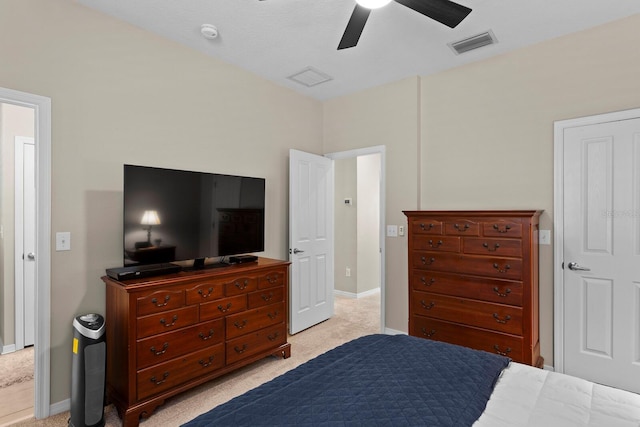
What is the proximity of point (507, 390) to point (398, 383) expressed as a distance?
48 centimetres

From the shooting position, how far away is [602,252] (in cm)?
276

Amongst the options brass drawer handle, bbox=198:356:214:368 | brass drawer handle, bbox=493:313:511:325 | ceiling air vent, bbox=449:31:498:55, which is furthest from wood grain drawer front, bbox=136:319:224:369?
ceiling air vent, bbox=449:31:498:55

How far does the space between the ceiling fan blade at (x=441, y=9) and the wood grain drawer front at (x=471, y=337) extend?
2355mm

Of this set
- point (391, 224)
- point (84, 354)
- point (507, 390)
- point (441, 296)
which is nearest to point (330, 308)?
point (391, 224)

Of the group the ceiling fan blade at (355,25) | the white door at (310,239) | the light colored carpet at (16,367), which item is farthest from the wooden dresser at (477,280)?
the light colored carpet at (16,367)

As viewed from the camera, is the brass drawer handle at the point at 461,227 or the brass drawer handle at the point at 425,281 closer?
the brass drawer handle at the point at 461,227

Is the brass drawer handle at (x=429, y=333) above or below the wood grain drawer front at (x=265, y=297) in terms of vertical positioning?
below

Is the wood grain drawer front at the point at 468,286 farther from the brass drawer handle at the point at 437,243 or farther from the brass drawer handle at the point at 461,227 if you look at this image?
the brass drawer handle at the point at 461,227

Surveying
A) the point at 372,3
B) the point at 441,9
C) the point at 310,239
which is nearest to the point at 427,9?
the point at 441,9

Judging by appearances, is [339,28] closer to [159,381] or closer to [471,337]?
[471,337]

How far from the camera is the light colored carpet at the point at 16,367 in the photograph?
2.82 meters

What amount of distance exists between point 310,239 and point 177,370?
2.12 metres

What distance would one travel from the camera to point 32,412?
2.38m

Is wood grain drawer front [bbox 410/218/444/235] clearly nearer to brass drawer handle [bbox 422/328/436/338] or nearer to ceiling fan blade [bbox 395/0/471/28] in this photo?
brass drawer handle [bbox 422/328/436/338]
